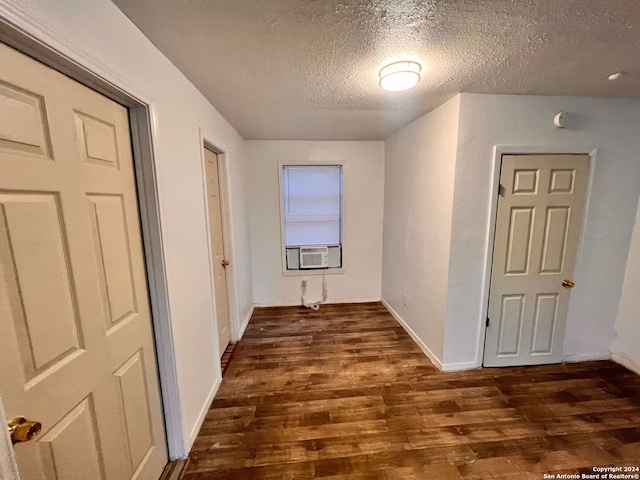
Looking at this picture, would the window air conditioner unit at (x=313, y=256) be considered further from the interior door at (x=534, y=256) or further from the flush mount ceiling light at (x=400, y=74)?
the flush mount ceiling light at (x=400, y=74)

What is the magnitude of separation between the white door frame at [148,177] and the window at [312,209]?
237cm

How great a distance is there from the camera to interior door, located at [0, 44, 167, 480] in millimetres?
733

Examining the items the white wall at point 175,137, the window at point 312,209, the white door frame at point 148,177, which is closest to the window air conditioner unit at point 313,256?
the window at point 312,209

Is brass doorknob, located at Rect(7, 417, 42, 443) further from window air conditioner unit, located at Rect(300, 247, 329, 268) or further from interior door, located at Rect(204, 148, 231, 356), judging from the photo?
window air conditioner unit, located at Rect(300, 247, 329, 268)

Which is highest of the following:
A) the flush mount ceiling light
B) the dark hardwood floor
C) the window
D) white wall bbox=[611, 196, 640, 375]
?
the flush mount ceiling light

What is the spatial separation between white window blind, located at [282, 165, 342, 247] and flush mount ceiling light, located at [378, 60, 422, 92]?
6.57 feet

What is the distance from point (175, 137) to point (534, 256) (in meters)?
2.92

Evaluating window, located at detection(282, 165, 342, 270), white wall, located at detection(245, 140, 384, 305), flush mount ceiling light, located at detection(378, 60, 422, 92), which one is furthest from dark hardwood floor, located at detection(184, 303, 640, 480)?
flush mount ceiling light, located at detection(378, 60, 422, 92)

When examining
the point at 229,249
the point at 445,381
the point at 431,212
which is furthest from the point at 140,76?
the point at 445,381

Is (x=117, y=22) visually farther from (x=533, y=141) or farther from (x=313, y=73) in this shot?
(x=533, y=141)

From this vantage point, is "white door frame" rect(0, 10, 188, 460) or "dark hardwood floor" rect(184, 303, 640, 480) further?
"dark hardwood floor" rect(184, 303, 640, 480)

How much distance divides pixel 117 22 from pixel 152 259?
1.04 meters

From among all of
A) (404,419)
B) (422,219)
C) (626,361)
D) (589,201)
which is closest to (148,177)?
(404,419)

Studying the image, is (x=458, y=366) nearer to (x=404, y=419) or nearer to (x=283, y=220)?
(x=404, y=419)
